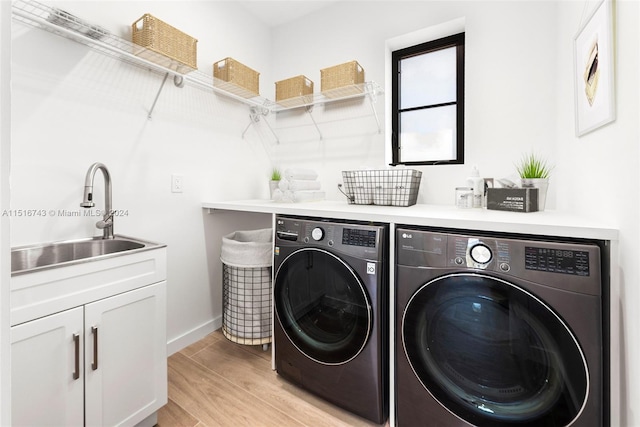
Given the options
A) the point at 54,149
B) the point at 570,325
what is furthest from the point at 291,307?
the point at 54,149

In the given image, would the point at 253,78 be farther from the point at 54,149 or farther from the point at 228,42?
the point at 54,149

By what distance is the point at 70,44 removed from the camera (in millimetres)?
1410

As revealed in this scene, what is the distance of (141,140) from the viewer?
1.70 metres

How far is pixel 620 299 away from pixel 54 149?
2.30 m

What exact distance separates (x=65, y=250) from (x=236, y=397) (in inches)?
44.1

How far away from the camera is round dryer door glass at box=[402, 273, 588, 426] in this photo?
954 mm

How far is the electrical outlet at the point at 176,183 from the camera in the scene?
187 centimetres

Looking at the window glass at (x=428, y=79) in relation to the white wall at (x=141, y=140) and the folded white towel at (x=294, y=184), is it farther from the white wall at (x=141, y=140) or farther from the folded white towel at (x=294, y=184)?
the white wall at (x=141, y=140)

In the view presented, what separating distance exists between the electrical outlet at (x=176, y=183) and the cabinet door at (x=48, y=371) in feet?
3.16

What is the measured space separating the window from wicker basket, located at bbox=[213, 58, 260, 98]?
106 centimetres

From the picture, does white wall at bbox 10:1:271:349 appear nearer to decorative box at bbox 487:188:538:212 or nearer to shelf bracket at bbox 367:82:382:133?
shelf bracket at bbox 367:82:382:133

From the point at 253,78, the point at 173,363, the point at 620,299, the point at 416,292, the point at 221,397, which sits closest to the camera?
the point at 620,299

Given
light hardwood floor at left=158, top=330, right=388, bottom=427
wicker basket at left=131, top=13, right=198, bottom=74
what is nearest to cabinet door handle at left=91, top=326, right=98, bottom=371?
light hardwood floor at left=158, top=330, right=388, bottom=427

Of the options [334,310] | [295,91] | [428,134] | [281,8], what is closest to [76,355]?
[334,310]
